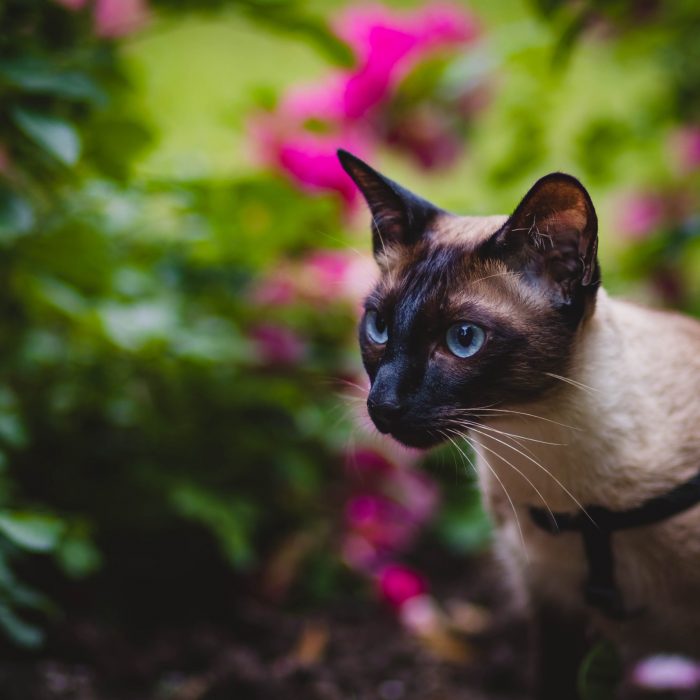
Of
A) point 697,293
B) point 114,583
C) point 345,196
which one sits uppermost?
point 345,196

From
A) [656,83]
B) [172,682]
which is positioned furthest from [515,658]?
[656,83]

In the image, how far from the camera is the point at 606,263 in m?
1.91

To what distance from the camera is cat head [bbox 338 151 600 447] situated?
894mm

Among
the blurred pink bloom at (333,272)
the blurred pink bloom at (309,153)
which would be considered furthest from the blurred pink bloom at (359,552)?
the blurred pink bloom at (309,153)

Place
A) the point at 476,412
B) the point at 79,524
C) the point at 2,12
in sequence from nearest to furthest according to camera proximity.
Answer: the point at 476,412 → the point at 2,12 → the point at 79,524

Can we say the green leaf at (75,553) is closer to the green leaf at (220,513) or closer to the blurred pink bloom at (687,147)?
the green leaf at (220,513)

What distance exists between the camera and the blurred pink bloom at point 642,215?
7.72 ft

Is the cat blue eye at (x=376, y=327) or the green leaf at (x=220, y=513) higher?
the cat blue eye at (x=376, y=327)

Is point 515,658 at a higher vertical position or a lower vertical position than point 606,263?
lower

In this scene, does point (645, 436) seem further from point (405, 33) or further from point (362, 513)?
point (405, 33)

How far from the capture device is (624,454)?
0.97 metres

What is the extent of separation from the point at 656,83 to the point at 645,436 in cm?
165

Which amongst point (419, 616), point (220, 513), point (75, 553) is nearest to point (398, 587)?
point (419, 616)

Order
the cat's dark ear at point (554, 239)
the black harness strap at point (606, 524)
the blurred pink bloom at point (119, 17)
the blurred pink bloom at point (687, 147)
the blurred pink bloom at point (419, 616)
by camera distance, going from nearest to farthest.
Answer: the cat's dark ear at point (554, 239)
the black harness strap at point (606, 524)
the blurred pink bloom at point (119, 17)
the blurred pink bloom at point (419, 616)
the blurred pink bloom at point (687, 147)
